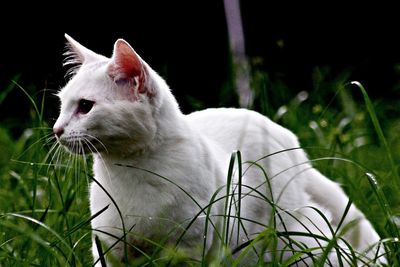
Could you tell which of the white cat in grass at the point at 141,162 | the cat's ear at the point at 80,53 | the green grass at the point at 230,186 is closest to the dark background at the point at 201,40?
the green grass at the point at 230,186

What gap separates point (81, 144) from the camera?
289 cm

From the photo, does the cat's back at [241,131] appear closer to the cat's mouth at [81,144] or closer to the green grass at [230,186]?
the green grass at [230,186]

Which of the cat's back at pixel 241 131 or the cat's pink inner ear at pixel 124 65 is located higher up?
the cat's pink inner ear at pixel 124 65

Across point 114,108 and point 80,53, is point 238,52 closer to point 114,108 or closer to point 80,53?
point 114,108

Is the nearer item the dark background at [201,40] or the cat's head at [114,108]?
the cat's head at [114,108]

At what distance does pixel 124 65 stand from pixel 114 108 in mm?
157

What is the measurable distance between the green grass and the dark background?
411 mm

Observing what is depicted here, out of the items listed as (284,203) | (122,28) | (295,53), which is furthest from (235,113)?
(295,53)

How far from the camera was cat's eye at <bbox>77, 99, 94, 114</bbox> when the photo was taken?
2.93 m

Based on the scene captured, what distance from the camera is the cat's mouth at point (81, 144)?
2.89 meters

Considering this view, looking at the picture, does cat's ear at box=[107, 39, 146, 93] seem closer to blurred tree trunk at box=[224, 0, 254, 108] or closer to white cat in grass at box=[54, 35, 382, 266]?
white cat in grass at box=[54, 35, 382, 266]

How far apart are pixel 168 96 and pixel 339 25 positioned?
3825 millimetres

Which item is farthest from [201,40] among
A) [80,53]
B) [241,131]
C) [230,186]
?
[230,186]

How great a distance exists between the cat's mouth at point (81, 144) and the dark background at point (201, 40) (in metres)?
2.80
